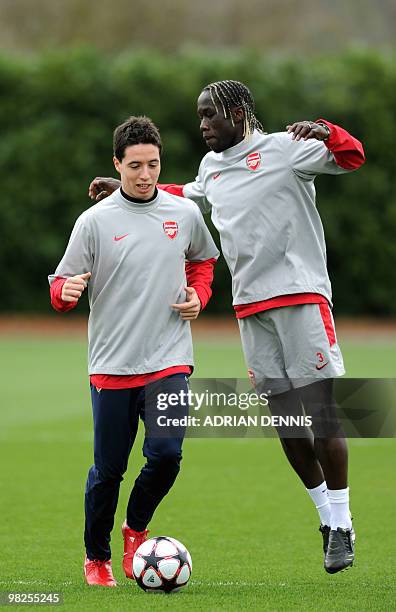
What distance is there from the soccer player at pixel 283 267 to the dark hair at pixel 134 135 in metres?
0.40

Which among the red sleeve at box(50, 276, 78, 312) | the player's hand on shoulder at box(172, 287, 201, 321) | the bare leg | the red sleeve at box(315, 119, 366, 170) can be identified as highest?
the red sleeve at box(315, 119, 366, 170)

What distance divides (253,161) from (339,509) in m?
1.97

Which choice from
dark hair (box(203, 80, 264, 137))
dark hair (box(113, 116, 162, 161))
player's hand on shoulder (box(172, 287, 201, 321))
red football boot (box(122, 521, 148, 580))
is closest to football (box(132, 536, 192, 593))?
red football boot (box(122, 521, 148, 580))

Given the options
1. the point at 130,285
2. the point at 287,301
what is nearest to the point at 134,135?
the point at 130,285

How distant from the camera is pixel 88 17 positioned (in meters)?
67.1

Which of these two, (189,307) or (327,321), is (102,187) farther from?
(327,321)

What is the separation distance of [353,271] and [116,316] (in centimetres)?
2570

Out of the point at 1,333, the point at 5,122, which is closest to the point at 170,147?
the point at 5,122

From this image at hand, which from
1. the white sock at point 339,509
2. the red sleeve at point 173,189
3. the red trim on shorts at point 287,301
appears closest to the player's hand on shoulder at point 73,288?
the red trim on shorts at point 287,301

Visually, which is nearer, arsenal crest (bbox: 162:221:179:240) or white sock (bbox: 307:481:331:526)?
arsenal crest (bbox: 162:221:179:240)

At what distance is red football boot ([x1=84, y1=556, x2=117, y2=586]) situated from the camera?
21.3 ft

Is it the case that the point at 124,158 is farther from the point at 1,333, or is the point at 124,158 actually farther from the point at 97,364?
the point at 1,333

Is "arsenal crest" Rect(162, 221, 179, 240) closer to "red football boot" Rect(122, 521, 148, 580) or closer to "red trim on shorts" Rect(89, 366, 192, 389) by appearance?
"red trim on shorts" Rect(89, 366, 192, 389)

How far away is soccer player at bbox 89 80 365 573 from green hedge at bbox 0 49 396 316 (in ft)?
78.7
